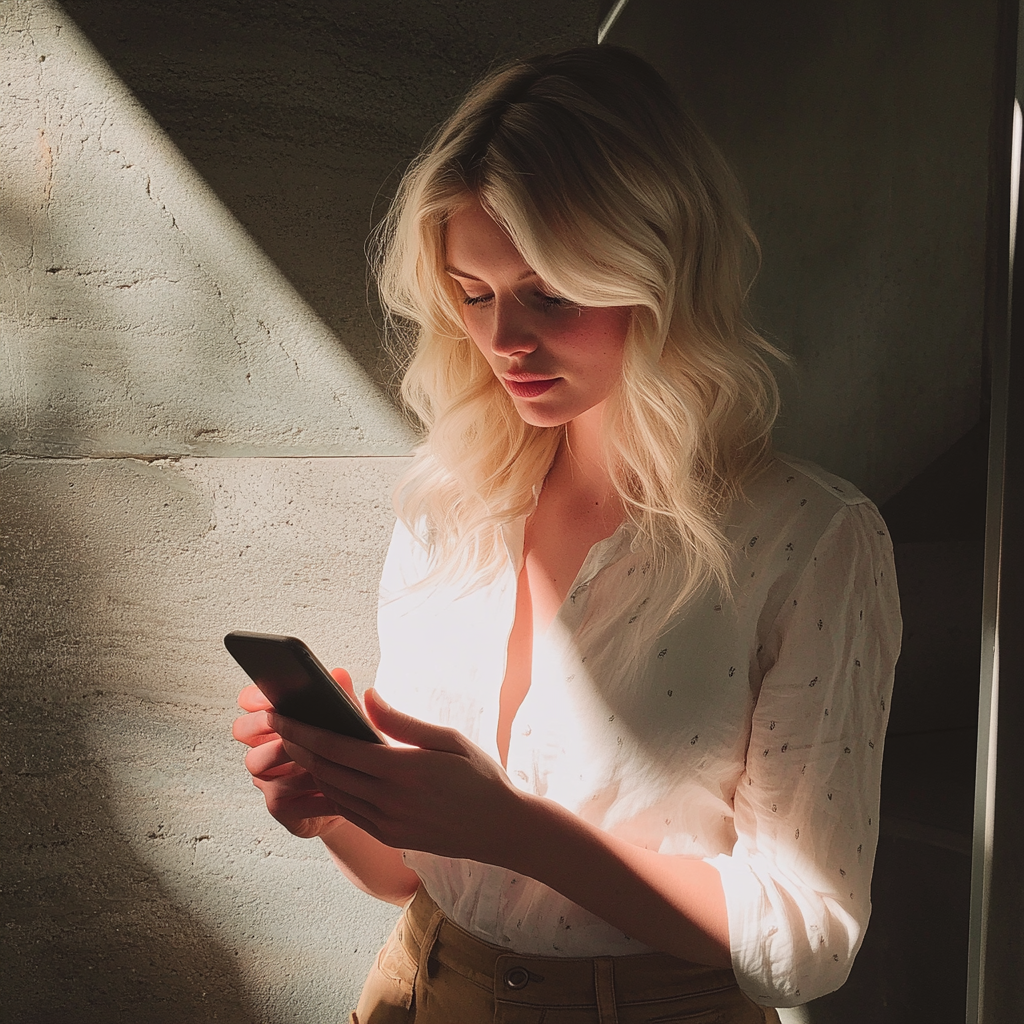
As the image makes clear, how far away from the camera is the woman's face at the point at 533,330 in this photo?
4.22ft

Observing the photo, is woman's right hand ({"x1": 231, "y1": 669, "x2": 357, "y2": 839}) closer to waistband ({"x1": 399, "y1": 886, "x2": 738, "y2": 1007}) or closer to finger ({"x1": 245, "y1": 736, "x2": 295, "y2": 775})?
finger ({"x1": 245, "y1": 736, "x2": 295, "y2": 775})

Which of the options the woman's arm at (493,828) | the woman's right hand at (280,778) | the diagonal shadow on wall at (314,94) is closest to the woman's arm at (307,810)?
the woman's right hand at (280,778)

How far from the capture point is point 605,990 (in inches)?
48.2

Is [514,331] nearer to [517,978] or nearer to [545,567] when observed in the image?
[545,567]

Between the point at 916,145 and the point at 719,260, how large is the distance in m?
1.00

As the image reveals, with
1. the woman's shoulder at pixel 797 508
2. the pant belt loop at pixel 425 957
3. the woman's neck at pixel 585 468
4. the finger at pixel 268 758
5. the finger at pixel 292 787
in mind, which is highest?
the woman's shoulder at pixel 797 508

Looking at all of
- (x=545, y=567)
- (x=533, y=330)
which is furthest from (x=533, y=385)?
(x=545, y=567)

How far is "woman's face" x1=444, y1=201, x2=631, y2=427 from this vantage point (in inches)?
50.7

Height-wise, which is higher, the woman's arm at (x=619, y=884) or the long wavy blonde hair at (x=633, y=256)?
the long wavy blonde hair at (x=633, y=256)

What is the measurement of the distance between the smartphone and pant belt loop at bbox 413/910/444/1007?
405 mm


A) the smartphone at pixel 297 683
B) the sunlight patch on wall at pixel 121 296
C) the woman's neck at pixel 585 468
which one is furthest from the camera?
the sunlight patch on wall at pixel 121 296

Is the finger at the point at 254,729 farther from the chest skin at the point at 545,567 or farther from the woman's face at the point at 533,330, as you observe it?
the woman's face at the point at 533,330

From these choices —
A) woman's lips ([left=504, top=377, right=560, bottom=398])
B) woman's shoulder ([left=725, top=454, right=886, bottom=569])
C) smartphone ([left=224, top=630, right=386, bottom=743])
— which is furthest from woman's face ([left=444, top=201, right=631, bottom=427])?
smartphone ([left=224, top=630, right=386, bottom=743])

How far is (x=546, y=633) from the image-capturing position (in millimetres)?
1392
